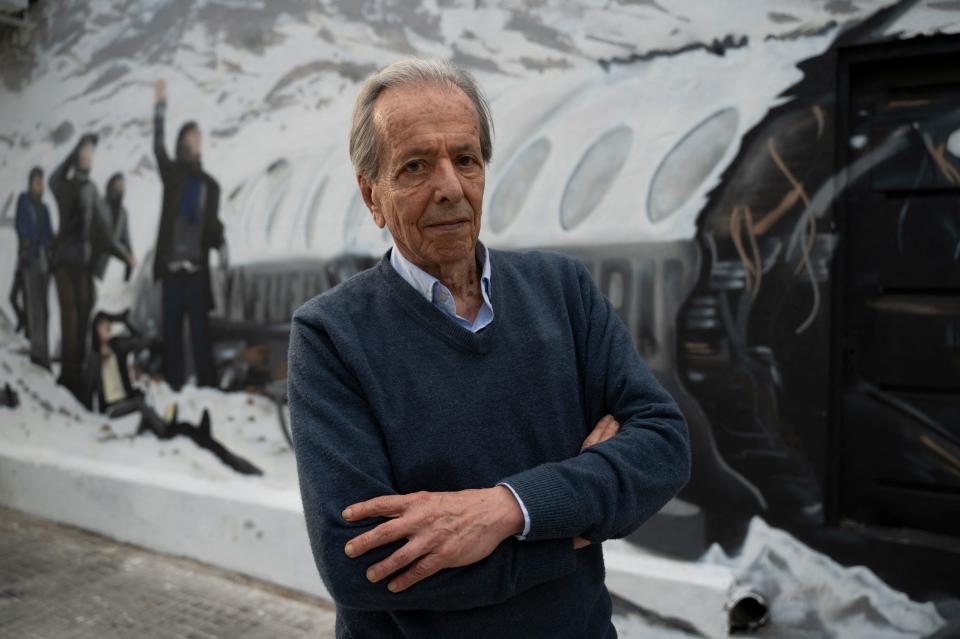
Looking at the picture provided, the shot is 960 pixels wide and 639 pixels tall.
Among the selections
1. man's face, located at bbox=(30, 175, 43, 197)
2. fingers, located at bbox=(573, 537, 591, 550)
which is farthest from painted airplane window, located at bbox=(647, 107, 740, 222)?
man's face, located at bbox=(30, 175, 43, 197)

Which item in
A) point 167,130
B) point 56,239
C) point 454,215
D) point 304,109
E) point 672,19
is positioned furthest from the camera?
point 56,239

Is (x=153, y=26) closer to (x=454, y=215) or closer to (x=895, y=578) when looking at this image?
(x=454, y=215)

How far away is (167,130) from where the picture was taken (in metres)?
4.92

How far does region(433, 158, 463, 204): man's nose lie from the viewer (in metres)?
1.49

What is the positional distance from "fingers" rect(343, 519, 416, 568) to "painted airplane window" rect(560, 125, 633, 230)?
230 cm

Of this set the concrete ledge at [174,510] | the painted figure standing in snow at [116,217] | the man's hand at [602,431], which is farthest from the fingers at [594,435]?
the painted figure standing in snow at [116,217]

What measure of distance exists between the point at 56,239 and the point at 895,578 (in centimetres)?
596

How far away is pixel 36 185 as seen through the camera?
5.84 m

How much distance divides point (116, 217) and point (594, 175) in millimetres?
3715

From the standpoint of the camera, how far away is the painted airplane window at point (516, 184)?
138 inches

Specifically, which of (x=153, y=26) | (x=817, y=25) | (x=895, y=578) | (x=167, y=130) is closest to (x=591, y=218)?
(x=817, y=25)

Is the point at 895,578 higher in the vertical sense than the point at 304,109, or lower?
lower

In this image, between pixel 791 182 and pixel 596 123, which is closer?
pixel 791 182

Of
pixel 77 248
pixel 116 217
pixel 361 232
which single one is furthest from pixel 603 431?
pixel 77 248
